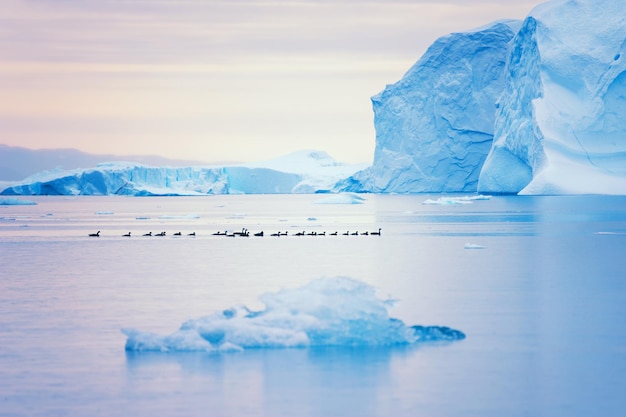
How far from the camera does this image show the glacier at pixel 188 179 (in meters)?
77.7

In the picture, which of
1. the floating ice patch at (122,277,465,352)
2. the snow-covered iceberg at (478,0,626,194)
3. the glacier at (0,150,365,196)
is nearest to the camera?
the floating ice patch at (122,277,465,352)

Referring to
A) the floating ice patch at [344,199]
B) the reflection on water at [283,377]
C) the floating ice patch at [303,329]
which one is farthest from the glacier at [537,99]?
the reflection on water at [283,377]

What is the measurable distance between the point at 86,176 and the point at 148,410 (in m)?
72.7

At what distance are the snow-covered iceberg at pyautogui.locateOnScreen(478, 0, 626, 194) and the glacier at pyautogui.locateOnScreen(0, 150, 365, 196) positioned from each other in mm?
34723

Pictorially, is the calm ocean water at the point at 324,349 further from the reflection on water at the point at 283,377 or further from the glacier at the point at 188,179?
the glacier at the point at 188,179

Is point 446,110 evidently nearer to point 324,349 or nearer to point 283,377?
point 324,349

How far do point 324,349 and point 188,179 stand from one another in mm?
79891

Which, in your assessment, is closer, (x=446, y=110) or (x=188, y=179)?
Result: (x=446, y=110)

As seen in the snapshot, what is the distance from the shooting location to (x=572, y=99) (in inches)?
2111

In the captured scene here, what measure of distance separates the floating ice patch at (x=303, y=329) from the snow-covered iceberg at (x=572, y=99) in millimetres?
44366

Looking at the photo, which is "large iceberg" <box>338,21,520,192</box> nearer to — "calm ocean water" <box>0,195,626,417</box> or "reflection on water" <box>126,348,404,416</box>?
"calm ocean water" <box>0,195,626,417</box>

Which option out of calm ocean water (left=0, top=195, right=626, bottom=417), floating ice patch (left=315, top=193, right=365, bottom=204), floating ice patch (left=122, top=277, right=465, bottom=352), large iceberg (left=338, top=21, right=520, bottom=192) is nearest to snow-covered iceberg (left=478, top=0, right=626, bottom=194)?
large iceberg (left=338, top=21, right=520, bottom=192)

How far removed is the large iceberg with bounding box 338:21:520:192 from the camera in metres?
63.1

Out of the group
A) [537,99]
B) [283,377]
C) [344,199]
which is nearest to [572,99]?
[537,99]
